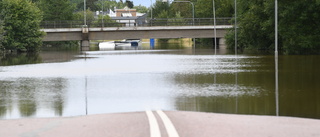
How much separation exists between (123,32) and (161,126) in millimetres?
80285

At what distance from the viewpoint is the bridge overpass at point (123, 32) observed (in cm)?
8812

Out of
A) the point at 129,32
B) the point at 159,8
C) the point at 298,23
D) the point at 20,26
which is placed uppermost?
the point at 159,8

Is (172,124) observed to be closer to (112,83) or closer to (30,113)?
(30,113)

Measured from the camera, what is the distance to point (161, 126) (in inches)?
376

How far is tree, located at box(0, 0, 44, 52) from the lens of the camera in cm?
7562

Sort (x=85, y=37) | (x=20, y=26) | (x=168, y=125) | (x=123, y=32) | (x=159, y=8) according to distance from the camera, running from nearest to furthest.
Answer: (x=168, y=125)
(x=20, y=26)
(x=85, y=37)
(x=123, y=32)
(x=159, y=8)

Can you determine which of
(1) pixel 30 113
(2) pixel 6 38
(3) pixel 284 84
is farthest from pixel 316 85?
(2) pixel 6 38

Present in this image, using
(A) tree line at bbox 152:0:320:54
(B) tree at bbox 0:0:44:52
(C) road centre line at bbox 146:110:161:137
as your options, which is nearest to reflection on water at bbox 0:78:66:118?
(C) road centre line at bbox 146:110:161:137

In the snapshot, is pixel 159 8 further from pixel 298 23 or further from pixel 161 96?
pixel 161 96

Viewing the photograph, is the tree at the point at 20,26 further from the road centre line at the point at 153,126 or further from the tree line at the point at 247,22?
the road centre line at the point at 153,126

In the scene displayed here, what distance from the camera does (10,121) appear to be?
1112 cm

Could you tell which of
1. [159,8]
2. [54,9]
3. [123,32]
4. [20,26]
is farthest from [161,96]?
[159,8]

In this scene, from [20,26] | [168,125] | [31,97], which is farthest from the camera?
[20,26]

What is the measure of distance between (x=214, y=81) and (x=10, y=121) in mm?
13722
